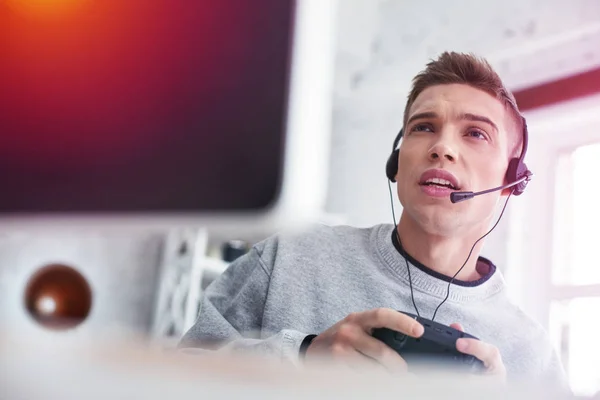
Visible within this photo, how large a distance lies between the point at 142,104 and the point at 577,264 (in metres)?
0.57

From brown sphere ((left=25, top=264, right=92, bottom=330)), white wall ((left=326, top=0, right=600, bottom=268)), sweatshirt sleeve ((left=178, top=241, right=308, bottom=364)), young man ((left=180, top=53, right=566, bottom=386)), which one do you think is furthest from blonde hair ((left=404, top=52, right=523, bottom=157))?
brown sphere ((left=25, top=264, right=92, bottom=330))

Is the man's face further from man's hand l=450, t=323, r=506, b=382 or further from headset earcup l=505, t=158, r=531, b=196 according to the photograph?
man's hand l=450, t=323, r=506, b=382

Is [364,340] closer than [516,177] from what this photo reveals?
Yes

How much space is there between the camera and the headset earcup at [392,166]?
1.83 feet

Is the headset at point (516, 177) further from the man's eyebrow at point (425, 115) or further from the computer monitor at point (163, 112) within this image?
the computer monitor at point (163, 112)

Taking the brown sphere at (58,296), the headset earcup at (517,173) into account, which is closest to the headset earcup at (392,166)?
the headset earcup at (517,173)

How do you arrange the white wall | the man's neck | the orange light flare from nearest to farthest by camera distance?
1. the orange light flare
2. the man's neck
3. the white wall

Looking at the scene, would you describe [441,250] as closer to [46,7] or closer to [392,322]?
[392,322]

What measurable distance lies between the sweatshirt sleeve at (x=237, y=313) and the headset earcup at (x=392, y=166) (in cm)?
15

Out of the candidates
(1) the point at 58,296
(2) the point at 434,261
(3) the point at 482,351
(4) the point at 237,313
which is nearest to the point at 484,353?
(3) the point at 482,351

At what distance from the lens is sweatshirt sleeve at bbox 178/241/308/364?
45cm

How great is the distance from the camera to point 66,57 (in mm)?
384

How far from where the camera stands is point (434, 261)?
0.49m

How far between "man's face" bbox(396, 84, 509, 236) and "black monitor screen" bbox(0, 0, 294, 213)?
239mm
